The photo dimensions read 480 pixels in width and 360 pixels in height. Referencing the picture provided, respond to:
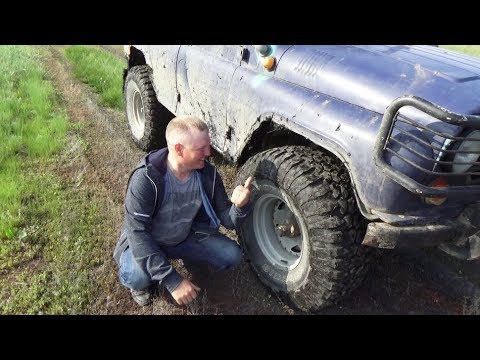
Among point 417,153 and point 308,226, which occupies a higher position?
point 417,153

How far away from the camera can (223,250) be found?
2832 mm

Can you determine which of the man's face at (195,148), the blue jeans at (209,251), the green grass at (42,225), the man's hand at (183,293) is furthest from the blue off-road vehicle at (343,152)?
A: the green grass at (42,225)

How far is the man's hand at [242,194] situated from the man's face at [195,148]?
10.7 inches

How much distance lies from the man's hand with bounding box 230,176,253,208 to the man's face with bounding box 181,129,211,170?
0.89ft

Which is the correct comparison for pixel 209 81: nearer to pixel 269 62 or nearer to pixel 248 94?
pixel 248 94

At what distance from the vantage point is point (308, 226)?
240 centimetres

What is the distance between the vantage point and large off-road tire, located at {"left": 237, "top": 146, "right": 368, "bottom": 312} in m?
2.34

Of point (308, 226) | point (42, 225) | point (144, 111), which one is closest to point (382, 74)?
point (308, 226)

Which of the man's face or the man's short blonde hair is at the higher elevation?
the man's short blonde hair

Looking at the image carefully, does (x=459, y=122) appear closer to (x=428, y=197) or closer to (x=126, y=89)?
(x=428, y=197)

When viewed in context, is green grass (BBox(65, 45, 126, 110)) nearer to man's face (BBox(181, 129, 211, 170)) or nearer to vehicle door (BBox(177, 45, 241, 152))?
vehicle door (BBox(177, 45, 241, 152))

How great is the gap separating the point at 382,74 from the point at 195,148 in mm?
1053

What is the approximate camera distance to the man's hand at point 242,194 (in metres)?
2.54

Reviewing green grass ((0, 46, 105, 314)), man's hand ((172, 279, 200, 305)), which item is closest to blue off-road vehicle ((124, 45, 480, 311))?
man's hand ((172, 279, 200, 305))
